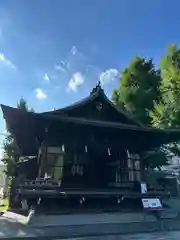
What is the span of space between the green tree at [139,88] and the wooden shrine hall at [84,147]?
25.5 feet

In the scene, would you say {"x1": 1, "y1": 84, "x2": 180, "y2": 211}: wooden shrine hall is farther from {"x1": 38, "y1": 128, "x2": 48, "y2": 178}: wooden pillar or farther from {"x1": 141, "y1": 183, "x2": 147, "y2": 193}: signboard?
{"x1": 141, "y1": 183, "x2": 147, "y2": 193}: signboard

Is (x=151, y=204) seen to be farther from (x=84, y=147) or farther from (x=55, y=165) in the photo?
(x=55, y=165)

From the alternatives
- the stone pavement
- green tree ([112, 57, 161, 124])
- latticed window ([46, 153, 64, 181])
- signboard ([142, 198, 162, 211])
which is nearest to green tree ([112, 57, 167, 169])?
green tree ([112, 57, 161, 124])

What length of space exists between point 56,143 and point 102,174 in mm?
3027

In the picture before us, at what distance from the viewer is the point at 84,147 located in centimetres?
1284

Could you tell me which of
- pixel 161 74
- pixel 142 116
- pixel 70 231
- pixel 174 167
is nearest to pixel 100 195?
pixel 70 231

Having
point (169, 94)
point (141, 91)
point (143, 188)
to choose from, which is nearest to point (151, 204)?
point (143, 188)

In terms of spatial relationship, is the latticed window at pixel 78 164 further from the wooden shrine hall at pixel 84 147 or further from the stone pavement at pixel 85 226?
the stone pavement at pixel 85 226

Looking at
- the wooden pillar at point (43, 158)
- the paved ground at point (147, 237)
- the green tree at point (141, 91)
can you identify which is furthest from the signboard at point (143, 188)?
the green tree at point (141, 91)

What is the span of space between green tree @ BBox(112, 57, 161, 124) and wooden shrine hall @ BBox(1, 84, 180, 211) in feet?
25.5

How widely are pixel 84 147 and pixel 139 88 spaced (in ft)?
36.9

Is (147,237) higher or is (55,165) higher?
(55,165)

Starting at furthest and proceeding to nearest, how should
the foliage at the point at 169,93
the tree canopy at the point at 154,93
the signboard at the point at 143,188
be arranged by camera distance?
the tree canopy at the point at 154,93
the foliage at the point at 169,93
the signboard at the point at 143,188

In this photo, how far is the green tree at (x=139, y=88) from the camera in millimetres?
22016
